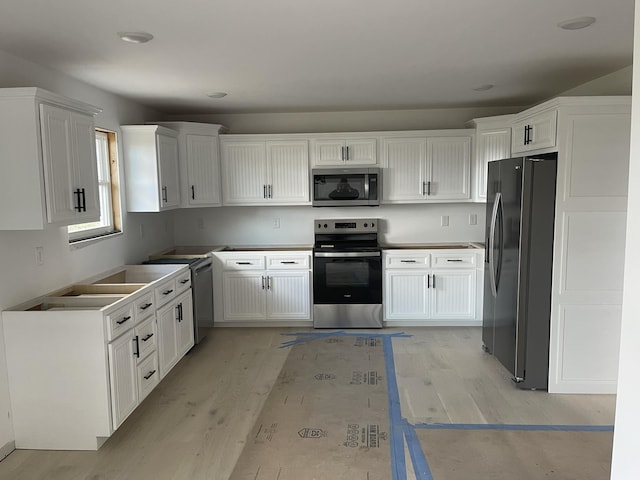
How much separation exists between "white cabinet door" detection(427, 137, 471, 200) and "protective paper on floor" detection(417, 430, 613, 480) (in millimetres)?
2859

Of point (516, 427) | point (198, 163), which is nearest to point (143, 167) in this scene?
point (198, 163)

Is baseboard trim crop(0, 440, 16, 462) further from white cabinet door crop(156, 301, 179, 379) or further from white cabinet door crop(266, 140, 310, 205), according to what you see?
white cabinet door crop(266, 140, 310, 205)

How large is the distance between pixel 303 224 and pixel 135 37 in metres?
3.40

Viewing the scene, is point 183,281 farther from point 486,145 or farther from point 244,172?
point 486,145

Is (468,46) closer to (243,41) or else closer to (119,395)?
(243,41)

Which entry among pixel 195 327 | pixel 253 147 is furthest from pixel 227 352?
pixel 253 147

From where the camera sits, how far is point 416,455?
277 centimetres

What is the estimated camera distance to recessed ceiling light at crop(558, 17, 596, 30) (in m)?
2.44

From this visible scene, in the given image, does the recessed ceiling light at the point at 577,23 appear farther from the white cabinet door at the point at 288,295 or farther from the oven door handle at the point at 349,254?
the white cabinet door at the point at 288,295

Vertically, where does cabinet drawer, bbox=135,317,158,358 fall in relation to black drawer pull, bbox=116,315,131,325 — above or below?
below

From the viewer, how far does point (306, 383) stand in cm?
381

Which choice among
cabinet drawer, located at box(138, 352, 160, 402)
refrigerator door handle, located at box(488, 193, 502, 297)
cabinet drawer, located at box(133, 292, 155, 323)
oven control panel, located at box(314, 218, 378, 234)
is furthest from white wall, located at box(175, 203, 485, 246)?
cabinet drawer, located at box(138, 352, 160, 402)

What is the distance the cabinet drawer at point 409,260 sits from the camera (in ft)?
16.8

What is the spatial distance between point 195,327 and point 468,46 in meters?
3.37
